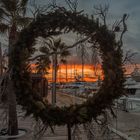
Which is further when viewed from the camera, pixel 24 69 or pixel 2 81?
pixel 2 81

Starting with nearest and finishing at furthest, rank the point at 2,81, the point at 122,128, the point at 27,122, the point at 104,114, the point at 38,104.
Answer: the point at 38,104 → the point at 104,114 → the point at 2,81 → the point at 122,128 → the point at 27,122

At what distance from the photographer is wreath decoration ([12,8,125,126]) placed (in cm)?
454

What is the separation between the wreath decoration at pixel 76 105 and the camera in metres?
4.54

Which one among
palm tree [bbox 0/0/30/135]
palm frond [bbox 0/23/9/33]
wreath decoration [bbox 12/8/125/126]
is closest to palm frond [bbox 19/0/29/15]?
palm tree [bbox 0/0/30/135]

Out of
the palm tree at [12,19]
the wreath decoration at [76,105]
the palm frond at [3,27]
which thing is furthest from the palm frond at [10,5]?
the wreath decoration at [76,105]

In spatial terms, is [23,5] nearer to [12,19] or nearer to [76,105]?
[12,19]

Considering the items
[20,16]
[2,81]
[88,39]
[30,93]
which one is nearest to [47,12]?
[88,39]

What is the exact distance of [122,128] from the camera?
11.7m

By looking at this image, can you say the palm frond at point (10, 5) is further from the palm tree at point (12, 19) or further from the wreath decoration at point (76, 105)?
the wreath decoration at point (76, 105)

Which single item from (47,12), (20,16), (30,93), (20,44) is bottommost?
(30,93)

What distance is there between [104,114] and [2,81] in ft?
7.03

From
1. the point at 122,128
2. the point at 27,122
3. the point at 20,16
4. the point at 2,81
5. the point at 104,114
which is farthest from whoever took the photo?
the point at 27,122

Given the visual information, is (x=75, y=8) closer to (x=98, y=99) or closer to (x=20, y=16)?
(x=98, y=99)

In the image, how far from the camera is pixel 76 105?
4680 millimetres
